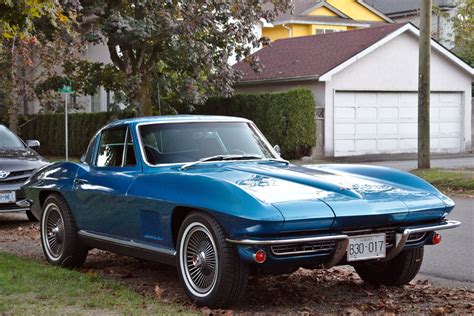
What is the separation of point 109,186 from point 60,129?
1084 inches

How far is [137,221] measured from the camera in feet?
23.4

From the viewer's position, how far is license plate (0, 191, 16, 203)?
12.0 metres

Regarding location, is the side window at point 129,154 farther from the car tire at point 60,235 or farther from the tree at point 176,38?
the tree at point 176,38

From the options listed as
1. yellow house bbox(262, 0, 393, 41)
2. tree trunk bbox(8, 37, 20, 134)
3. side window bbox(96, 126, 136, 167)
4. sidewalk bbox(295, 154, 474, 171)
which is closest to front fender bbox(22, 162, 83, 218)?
side window bbox(96, 126, 136, 167)

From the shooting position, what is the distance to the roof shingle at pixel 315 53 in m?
28.1

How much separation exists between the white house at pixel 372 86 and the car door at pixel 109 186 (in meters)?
19.4

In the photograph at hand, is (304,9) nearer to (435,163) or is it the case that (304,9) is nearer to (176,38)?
(435,163)

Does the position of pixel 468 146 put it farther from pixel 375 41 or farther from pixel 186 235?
pixel 186 235

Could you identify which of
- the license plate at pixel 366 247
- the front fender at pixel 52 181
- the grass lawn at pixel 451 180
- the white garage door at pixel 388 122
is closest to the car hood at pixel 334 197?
the license plate at pixel 366 247

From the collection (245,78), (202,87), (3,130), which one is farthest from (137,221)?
(245,78)

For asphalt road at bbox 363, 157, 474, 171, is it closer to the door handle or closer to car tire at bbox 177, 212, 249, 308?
the door handle

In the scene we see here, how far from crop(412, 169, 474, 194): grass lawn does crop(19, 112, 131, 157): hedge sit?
49.3 ft

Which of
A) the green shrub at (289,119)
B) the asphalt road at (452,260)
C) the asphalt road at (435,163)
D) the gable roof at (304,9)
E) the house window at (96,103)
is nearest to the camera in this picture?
the asphalt road at (452,260)

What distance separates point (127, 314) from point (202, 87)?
1773 centimetres
